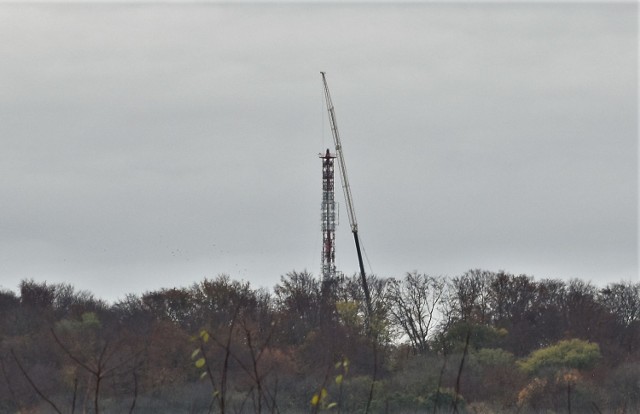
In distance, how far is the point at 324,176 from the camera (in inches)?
4035

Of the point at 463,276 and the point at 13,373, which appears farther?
the point at 463,276

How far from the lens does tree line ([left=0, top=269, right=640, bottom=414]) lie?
66.4 m

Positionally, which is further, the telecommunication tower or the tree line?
the telecommunication tower

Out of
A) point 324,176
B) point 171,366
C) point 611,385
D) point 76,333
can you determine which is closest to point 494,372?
point 611,385

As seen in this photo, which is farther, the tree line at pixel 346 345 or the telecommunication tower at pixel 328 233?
the telecommunication tower at pixel 328 233

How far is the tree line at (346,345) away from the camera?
66375 mm

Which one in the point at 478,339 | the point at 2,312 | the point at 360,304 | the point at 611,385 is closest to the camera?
the point at 611,385

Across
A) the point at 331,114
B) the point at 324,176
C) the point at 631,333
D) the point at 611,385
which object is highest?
the point at 331,114

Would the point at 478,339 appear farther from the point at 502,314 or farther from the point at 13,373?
the point at 13,373

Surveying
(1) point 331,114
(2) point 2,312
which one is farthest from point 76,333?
(1) point 331,114

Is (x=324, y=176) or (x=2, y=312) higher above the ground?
(x=324, y=176)

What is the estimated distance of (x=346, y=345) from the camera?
81.1 metres

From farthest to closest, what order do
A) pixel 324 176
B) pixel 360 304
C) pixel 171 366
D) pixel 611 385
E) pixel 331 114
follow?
1. pixel 331 114
2. pixel 324 176
3. pixel 360 304
4. pixel 171 366
5. pixel 611 385

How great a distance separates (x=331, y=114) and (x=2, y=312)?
38078 mm
